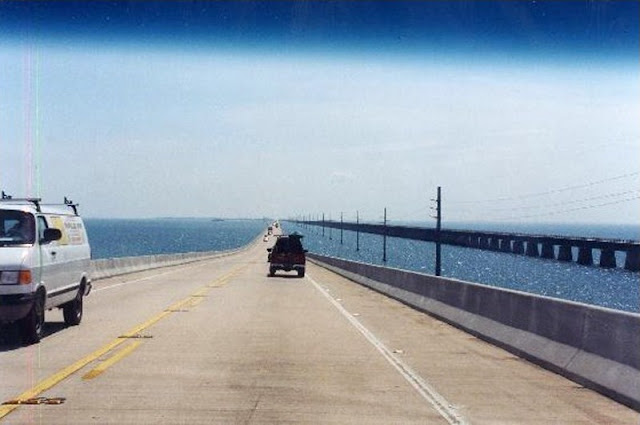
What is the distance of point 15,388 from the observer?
10.8 meters

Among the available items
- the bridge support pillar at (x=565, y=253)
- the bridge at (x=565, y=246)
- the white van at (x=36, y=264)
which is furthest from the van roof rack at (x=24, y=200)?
the bridge support pillar at (x=565, y=253)

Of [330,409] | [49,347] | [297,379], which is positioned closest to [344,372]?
[297,379]

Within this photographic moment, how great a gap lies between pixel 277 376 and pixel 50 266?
6258 mm

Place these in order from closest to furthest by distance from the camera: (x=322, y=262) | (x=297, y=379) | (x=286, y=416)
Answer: (x=286, y=416), (x=297, y=379), (x=322, y=262)

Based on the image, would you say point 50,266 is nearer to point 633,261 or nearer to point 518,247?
point 633,261

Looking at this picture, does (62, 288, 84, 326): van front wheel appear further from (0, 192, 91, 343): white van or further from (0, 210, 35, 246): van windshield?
(0, 210, 35, 246): van windshield

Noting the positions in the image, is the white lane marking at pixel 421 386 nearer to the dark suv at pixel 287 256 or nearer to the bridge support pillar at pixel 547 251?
the dark suv at pixel 287 256

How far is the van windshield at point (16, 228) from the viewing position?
15.6m

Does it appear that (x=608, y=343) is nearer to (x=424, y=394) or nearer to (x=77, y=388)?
(x=424, y=394)

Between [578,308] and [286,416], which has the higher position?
[578,308]

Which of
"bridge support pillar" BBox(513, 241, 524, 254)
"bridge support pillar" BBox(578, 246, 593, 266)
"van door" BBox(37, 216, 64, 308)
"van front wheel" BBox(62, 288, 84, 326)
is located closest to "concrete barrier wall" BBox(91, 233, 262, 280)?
"van front wheel" BBox(62, 288, 84, 326)

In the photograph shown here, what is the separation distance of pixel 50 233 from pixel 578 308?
367 inches

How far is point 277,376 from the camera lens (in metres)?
12.0

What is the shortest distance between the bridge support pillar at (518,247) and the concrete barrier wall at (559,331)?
16123cm
